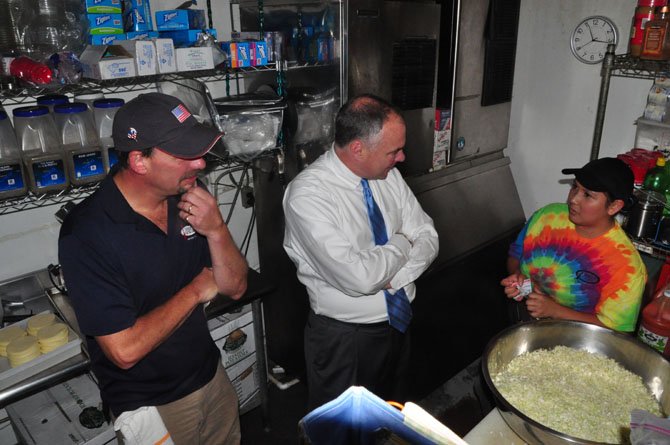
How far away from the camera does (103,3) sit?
2.11 meters

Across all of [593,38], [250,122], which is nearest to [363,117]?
[250,122]

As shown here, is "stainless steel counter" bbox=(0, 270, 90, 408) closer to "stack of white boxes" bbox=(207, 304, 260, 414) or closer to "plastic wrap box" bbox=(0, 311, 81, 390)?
"plastic wrap box" bbox=(0, 311, 81, 390)

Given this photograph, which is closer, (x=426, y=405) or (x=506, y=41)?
(x=426, y=405)


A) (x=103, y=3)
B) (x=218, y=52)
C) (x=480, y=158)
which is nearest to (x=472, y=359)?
(x=480, y=158)

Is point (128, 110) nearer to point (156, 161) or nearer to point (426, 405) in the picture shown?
point (156, 161)

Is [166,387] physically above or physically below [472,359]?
above

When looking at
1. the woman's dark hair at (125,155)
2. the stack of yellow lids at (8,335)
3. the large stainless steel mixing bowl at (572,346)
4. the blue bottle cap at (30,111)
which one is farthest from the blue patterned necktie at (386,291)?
the stack of yellow lids at (8,335)

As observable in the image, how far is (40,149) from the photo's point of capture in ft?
6.52

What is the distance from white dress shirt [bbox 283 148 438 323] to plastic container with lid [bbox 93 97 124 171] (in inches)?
30.5

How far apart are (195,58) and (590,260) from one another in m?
1.90

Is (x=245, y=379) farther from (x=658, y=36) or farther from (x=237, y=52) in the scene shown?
(x=658, y=36)

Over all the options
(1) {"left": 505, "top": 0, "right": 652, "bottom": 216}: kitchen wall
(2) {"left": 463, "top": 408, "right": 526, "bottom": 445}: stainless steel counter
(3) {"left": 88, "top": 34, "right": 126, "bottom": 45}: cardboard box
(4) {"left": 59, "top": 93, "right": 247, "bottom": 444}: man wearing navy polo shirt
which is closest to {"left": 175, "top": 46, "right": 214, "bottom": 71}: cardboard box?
(3) {"left": 88, "top": 34, "right": 126, "bottom": 45}: cardboard box

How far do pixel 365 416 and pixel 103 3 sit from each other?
2.04 meters

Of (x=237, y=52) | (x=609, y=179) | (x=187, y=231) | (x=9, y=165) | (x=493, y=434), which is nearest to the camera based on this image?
(x=493, y=434)
